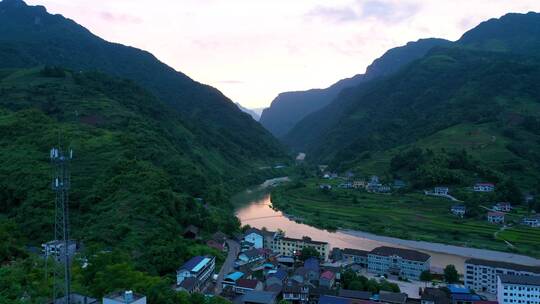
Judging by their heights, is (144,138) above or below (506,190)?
above

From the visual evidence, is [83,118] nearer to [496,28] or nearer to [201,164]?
[201,164]

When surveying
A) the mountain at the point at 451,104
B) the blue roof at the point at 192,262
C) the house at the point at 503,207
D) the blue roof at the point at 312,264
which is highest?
the mountain at the point at 451,104

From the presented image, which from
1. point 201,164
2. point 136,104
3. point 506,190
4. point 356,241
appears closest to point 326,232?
point 356,241

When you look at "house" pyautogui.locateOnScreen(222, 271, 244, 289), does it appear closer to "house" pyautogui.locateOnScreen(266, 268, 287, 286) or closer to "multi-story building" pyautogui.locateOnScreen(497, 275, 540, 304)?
"house" pyautogui.locateOnScreen(266, 268, 287, 286)

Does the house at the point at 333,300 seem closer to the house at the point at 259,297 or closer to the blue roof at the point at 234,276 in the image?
the house at the point at 259,297

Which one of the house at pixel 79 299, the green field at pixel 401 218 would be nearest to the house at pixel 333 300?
the house at pixel 79 299

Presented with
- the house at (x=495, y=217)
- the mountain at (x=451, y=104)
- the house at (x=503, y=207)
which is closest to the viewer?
the house at (x=495, y=217)

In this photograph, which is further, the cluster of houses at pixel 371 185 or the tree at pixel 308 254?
→ the cluster of houses at pixel 371 185
